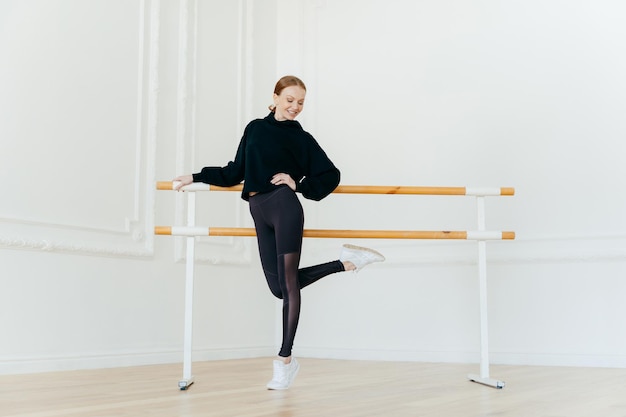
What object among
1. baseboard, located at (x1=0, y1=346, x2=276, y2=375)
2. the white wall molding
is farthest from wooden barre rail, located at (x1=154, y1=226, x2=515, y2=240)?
baseboard, located at (x1=0, y1=346, x2=276, y2=375)

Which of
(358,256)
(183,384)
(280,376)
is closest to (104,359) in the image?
(183,384)

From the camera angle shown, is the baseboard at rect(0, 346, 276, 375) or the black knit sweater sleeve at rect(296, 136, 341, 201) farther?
the baseboard at rect(0, 346, 276, 375)

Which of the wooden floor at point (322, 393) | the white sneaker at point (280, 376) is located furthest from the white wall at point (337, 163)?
the white sneaker at point (280, 376)

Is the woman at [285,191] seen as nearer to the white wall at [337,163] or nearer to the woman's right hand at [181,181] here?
the woman's right hand at [181,181]

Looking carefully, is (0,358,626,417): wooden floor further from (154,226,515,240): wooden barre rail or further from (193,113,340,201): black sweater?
(193,113,340,201): black sweater

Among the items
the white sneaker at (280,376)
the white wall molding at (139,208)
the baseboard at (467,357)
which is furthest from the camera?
the baseboard at (467,357)

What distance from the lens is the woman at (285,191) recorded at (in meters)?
2.96

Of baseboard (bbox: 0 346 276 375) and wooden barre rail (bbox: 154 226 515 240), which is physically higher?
wooden barre rail (bbox: 154 226 515 240)

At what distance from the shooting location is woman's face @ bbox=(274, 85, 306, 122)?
2967mm

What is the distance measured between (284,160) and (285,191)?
0.12m

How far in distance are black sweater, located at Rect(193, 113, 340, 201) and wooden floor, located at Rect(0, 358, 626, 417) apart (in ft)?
2.58

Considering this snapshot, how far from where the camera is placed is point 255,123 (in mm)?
3090

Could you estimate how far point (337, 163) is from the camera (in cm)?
512

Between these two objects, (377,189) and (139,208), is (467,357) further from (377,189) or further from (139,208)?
(139,208)
